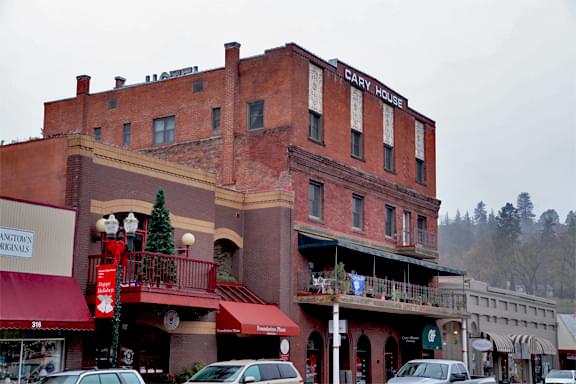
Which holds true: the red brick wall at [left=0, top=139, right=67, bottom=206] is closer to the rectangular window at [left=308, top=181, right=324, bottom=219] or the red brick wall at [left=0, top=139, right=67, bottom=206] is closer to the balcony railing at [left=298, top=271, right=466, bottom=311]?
the balcony railing at [left=298, top=271, right=466, bottom=311]

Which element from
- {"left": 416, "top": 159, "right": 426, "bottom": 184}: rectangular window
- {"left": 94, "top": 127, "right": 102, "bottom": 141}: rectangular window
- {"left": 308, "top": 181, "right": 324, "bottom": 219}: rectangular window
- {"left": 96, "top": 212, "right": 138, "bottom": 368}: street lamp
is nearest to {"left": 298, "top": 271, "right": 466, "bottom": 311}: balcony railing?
{"left": 308, "top": 181, "right": 324, "bottom": 219}: rectangular window

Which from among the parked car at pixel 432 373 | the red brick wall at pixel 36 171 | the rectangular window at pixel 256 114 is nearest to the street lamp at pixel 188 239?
the red brick wall at pixel 36 171

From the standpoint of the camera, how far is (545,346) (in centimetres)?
5766

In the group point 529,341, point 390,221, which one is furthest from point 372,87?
point 529,341

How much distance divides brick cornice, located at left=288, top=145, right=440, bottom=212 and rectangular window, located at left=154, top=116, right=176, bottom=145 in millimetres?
7443

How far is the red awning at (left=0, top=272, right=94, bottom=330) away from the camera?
21422 millimetres

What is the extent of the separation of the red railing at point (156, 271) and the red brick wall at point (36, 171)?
8.19 ft

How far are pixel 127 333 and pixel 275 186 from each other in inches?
410

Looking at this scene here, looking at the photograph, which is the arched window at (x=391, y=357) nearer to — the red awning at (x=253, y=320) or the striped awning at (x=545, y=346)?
the red awning at (x=253, y=320)

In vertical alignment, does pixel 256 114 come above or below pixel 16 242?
above

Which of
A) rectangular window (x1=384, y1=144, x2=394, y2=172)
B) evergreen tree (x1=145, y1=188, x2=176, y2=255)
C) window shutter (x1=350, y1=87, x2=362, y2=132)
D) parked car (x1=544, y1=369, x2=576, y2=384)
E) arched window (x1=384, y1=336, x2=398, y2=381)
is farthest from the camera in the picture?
rectangular window (x1=384, y1=144, x2=394, y2=172)

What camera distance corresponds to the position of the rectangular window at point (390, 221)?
41.9 metres

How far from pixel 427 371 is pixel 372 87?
1834cm

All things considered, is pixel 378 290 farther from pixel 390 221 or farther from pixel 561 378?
pixel 561 378
